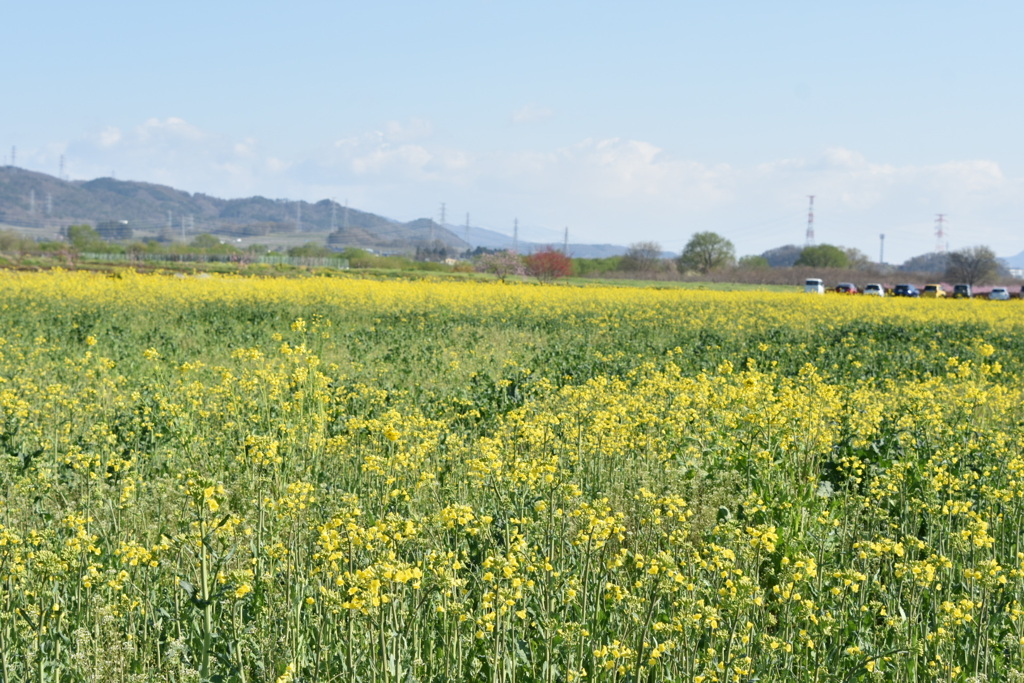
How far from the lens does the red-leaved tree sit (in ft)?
212

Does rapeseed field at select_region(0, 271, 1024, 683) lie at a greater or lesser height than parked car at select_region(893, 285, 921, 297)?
lesser

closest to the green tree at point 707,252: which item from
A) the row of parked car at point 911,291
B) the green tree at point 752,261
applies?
the green tree at point 752,261

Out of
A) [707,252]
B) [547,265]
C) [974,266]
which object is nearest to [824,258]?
[707,252]

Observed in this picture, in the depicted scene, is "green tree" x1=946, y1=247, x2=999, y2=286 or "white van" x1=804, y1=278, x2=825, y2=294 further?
"green tree" x1=946, y1=247, x2=999, y2=286

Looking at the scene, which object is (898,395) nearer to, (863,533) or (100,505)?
(863,533)

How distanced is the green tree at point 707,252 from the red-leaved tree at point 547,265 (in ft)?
131

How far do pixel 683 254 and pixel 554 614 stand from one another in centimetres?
11022

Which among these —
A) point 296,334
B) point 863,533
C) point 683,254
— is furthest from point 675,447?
point 683,254

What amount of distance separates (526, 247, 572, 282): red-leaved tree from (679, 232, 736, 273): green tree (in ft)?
131

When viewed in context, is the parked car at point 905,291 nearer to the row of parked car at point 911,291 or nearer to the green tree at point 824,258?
the row of parked car at point 911,291

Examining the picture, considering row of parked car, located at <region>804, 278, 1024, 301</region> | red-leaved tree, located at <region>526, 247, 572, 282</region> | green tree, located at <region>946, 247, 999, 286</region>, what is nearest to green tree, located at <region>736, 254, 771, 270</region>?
green tree, located at <region>946, 247, 999, 286</region>

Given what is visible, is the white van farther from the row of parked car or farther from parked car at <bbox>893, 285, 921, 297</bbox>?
parked car at <bbox>893, 285, 921, 297</bbox>

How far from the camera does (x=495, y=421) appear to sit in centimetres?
864

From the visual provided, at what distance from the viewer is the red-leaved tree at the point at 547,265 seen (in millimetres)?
64688
